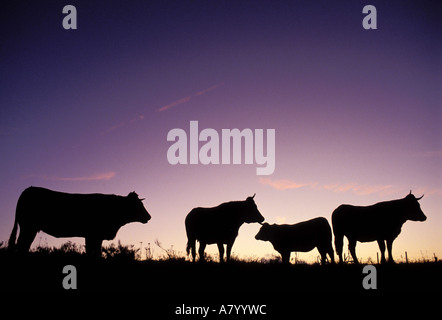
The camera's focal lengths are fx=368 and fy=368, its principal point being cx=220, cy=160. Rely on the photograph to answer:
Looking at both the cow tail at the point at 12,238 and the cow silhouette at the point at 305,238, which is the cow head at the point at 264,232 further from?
the cow tail at the point at 12,238

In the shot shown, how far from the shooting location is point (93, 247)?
10.7 metres

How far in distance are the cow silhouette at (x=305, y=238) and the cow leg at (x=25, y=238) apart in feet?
28.1

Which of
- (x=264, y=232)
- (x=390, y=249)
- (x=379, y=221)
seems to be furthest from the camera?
(x=264, y=232)

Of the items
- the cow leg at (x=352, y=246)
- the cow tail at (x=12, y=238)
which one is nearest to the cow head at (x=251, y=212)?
the cow leg at (x=352, y=246)

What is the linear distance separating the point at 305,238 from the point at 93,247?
307 inches

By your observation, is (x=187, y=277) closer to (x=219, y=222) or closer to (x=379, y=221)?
(x=219, y=222)

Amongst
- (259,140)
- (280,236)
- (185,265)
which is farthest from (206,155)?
(280,236)

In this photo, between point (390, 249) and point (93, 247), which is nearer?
point (93, 247)

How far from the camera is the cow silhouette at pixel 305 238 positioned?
46.2ft

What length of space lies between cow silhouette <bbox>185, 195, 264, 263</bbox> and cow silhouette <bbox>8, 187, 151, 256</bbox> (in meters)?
2.93

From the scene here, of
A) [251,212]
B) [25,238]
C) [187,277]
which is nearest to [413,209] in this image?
[251,212]

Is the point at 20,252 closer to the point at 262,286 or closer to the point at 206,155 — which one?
the point at 206,155

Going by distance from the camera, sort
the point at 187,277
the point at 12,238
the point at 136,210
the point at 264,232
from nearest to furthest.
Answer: the point at 187,277, the point at 12,238, the point at 136,210, the point at 264,232
